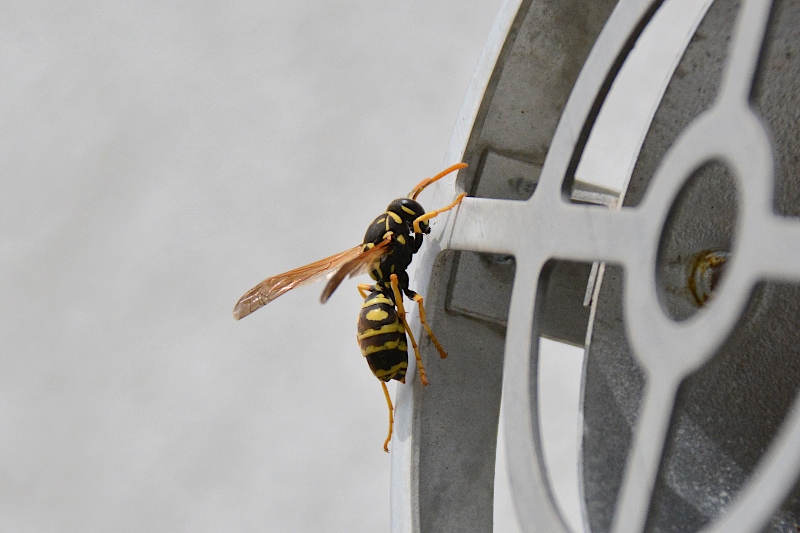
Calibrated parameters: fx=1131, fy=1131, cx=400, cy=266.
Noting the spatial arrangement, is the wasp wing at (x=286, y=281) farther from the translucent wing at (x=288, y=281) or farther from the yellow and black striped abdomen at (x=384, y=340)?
the yellow and black striped abdomen at (x=384, y=340)

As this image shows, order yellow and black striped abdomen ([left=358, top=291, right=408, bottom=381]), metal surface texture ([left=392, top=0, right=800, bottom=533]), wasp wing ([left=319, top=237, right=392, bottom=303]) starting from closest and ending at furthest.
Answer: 1. metal surface texture ([left=392, top=0, right=800, bottom=533])
2. wasp wing ([left=319, top=237, right=392, bottom=303])
3. yellow and black striped abdomen ([left=358, top=291, right=408, bottom=381])

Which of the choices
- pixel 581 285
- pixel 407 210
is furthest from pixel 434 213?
pixel 581 285

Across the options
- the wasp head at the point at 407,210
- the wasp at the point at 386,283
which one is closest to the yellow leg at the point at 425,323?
the wasp at the point at 386,283

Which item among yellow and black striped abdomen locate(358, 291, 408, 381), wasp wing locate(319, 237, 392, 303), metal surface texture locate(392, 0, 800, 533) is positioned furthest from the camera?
yellow and black striped abdomen locate(358, 291, 408, 381)

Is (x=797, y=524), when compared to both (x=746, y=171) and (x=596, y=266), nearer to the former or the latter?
(x=596, y=266)

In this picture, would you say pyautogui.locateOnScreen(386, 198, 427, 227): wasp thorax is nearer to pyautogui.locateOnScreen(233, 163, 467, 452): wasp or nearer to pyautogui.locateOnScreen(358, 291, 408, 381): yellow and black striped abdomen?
pyautogui.locateOnScreen(233, 163, 467, 452): wasp

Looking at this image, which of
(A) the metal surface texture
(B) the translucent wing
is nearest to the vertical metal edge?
(A) the metal surface texture
